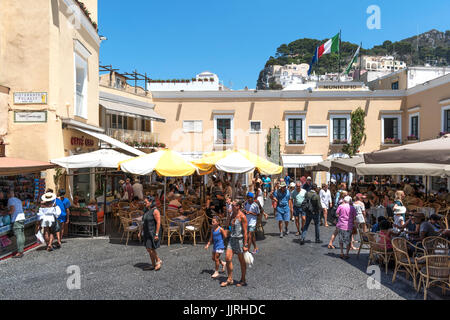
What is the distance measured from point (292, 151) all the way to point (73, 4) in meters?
16.7

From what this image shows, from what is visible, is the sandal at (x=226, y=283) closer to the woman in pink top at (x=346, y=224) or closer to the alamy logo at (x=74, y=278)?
the alamy logo at (x=74, y=278)

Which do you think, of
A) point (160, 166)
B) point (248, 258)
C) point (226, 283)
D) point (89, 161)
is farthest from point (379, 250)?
point (89, 161)

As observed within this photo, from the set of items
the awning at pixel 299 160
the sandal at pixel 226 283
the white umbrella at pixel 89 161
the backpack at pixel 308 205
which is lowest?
the sandal at pixel 226 283

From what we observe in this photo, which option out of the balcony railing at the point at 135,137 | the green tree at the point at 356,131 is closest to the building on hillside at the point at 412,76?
the green tree at the point at 356,131

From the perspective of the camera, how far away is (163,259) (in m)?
7.50

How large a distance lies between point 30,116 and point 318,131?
18.8 metres

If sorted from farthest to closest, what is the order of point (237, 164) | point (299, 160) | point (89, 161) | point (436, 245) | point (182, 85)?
point (182, 85) < point (299, 160) < point (89, 161) < point (237, 164) < point (436, 245)

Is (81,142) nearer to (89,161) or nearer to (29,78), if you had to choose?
(29,78)

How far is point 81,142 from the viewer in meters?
12.6

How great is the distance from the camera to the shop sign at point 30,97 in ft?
33.0

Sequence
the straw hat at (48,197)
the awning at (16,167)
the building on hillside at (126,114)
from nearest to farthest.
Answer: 1. the awning at (16,167)
2. the straw hat at (48,197)
3. the building on hillside at (126,114)

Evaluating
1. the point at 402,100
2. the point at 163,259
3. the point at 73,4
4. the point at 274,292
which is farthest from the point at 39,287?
the point at 402,100

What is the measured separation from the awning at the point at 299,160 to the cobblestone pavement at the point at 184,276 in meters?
14.5

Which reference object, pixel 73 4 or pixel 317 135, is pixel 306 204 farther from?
pixel 317 135
